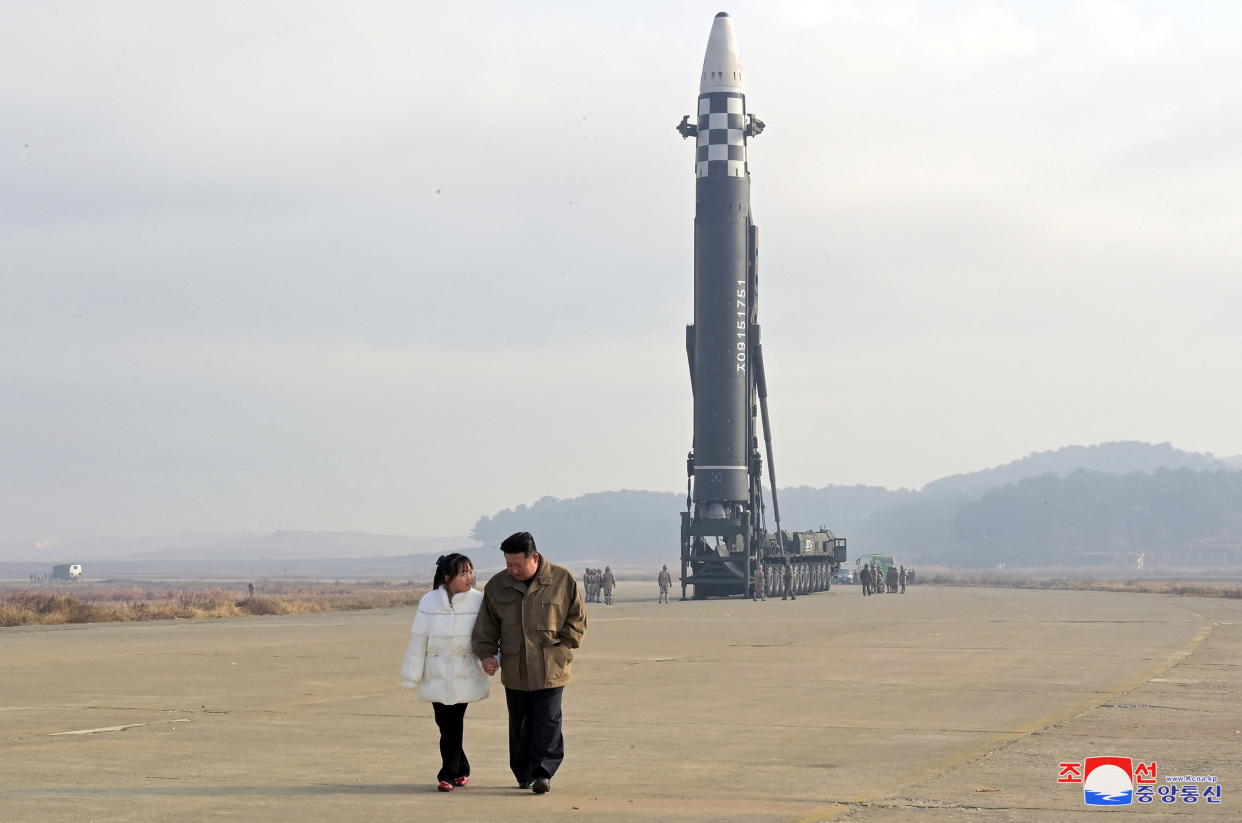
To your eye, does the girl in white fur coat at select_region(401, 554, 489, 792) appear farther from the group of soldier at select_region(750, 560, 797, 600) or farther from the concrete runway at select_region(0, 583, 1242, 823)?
the group of soldier at select_region(750, 560, 797, 600)

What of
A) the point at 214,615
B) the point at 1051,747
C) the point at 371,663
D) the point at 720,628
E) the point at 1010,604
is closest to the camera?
the point at 1051,747

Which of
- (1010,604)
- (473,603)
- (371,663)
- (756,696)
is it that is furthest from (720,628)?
(473,603)

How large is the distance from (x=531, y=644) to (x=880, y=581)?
181ft

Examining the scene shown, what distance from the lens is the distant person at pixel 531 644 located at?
32.0ft

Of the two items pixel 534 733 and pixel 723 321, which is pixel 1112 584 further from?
pixel 534 733

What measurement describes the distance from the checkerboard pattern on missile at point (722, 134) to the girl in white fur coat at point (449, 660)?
137 ft

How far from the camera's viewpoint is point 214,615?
133 feet

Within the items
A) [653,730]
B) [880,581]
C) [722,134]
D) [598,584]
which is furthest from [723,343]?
[653,730]

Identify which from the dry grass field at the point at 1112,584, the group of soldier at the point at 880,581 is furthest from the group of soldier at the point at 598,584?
the dry grass field at the point at 1112,584

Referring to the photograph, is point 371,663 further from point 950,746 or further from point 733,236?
point 733,236

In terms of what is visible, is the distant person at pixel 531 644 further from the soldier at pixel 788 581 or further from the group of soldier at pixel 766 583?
the soldier at pixel 788 581

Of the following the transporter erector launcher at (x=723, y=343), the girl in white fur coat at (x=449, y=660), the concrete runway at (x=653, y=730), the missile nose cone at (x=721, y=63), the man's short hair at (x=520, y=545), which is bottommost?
the concrete runway at (x=653, y=730)

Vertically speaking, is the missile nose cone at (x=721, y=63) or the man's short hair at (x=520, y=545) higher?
the missile nose cone at (x=721, y=63)

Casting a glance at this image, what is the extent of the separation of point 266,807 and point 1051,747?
227 inches
